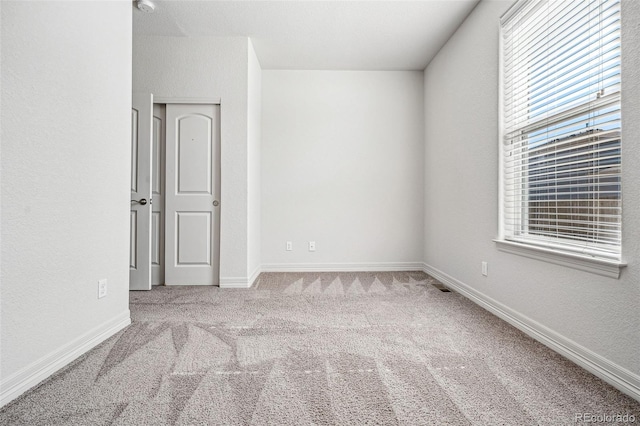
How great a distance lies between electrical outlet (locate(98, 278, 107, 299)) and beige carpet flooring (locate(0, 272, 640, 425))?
302 mm

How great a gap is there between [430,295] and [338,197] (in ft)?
5.87

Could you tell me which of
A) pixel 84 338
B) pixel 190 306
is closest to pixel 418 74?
pixel 190 306

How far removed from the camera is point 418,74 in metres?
4.36

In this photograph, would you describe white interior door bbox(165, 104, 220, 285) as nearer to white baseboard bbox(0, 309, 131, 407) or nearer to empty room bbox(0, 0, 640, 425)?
empty room bbox(0, 0, 640, 425)

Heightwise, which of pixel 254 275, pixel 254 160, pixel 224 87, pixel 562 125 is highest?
pixel 224 87

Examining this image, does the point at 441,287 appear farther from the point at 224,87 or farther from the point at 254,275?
the point at 224,87

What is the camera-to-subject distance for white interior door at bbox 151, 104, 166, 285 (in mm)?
3523

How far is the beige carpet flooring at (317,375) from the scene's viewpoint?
1341 millimetres

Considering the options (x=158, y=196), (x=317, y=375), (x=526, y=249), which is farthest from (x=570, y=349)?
(x=158, y=196)

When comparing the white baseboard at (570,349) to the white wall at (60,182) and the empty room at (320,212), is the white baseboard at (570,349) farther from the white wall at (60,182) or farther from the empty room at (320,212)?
the white wall at (60,182)

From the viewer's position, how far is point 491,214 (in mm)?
2688

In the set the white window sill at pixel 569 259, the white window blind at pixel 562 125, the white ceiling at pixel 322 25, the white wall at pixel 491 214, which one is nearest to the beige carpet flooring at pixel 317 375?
the white wall at pixel 491 214

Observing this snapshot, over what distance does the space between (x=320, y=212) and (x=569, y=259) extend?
114 inches

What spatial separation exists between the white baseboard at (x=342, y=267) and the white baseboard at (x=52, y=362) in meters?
2.21
